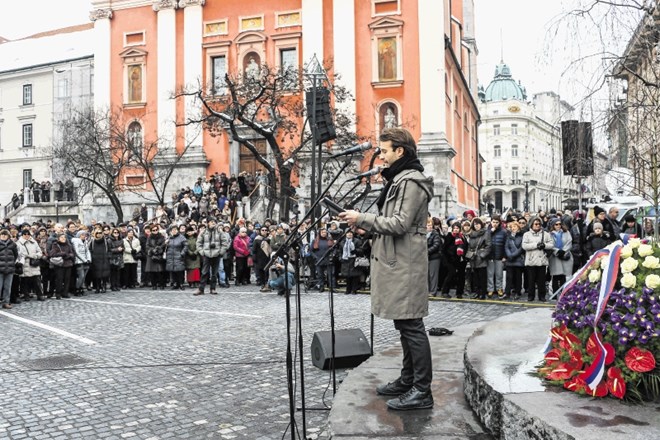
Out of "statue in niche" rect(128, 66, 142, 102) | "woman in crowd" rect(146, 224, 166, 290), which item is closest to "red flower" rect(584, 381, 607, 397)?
"woman in crowd" rect(146, 224, 166, 290)

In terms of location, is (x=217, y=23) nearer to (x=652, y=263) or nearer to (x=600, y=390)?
(x=652, y=263)

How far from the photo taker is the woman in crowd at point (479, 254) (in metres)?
13.5

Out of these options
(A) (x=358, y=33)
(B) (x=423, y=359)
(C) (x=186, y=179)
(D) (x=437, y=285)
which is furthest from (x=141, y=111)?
(B) (x=423, y=359)

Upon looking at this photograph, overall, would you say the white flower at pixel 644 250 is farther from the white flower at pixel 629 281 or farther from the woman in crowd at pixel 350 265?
the woman in crowd at pixel 350 265

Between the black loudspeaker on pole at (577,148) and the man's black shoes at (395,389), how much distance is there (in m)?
5.10

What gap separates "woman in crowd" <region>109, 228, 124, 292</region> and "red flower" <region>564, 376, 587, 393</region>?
1486 centimetres

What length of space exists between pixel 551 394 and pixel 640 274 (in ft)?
3.03

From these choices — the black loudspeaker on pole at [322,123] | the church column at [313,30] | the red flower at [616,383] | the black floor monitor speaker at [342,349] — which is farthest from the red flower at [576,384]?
the church column at [313,30]

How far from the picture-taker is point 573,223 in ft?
51.1

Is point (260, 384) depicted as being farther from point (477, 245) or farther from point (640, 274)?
point (477, 245)

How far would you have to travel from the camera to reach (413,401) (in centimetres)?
437

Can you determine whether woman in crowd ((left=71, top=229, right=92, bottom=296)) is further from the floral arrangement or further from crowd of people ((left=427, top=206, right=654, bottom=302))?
Answer: the floral arrangement

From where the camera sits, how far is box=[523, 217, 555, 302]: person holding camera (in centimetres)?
1291

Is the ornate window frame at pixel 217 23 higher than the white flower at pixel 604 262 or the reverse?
higher
